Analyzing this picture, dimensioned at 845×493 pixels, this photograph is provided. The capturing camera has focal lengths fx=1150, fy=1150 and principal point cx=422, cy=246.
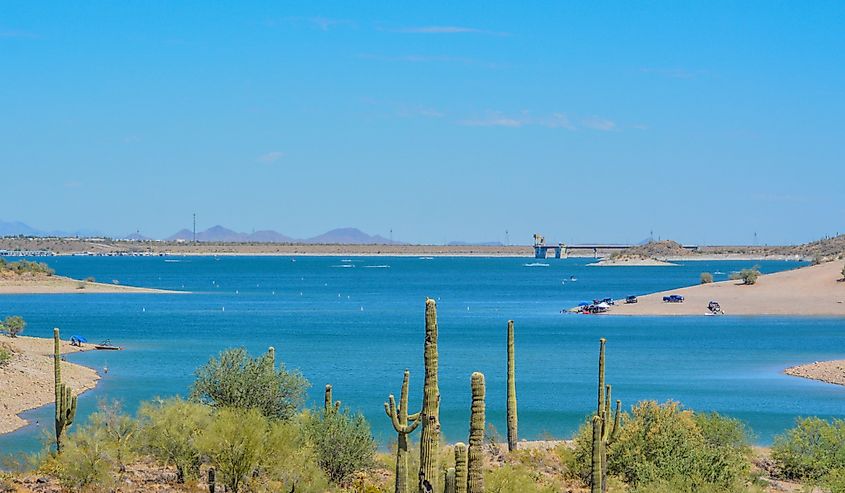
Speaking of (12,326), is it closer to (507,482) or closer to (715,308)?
(507,482)

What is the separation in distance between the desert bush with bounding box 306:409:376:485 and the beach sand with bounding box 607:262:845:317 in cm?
7707

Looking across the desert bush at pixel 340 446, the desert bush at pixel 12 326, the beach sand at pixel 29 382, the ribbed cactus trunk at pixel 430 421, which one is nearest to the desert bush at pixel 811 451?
the desert bush at pixel 340 446

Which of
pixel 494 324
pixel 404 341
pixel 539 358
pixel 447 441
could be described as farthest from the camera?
pixel 494 324

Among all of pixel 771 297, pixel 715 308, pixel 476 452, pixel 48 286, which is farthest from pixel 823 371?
pixel 48 286

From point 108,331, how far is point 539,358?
33798 mm

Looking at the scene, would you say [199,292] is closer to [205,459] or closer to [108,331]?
[108,331]

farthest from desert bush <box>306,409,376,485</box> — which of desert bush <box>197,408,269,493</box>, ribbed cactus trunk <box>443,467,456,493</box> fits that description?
ribbed cactus trunk <box>443,467,456,493</box>

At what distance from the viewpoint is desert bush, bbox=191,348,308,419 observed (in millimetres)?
30609

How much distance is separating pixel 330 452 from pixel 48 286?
379 ft

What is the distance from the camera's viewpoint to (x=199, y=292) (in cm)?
14462

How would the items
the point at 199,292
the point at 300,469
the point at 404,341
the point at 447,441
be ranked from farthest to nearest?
the point at 199,292
the point at 404,341
the point at 447,441
the point at 300,469

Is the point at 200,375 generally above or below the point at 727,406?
above

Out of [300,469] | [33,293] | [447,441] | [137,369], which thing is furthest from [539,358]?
[33,293]

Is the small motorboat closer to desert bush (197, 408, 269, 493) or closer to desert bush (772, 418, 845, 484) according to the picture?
desert bush (197, 408, 269, 493)
